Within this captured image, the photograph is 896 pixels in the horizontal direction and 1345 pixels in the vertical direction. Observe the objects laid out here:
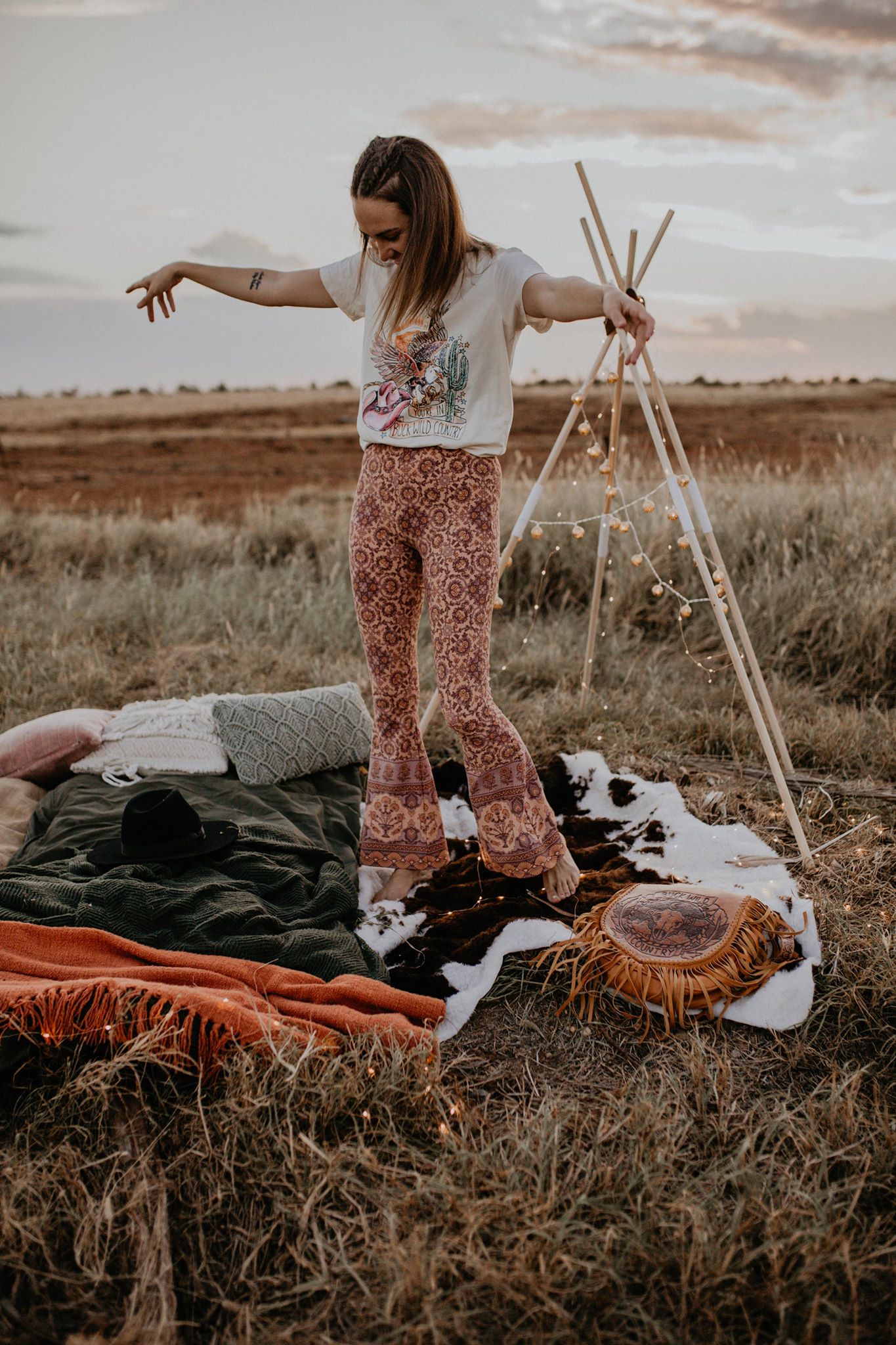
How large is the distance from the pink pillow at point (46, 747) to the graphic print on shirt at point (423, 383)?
1.80 metres

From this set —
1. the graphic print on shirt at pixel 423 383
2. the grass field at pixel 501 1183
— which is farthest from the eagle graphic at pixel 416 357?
the grass field at pixel 501 1183

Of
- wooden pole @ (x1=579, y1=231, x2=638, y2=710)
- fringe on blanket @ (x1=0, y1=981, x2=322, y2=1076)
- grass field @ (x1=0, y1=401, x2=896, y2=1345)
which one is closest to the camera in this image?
grass field @ (x1=0, y1=401, x2=896, y2=1345)

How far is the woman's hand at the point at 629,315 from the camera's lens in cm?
247

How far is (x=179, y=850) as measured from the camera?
300 centimetres

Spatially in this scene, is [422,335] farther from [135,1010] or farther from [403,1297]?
[403,1297]

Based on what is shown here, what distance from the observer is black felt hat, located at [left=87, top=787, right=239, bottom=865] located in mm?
2961

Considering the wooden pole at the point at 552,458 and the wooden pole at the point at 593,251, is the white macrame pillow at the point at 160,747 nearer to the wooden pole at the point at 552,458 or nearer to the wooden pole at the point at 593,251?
the wooden pole at the point at 552,458

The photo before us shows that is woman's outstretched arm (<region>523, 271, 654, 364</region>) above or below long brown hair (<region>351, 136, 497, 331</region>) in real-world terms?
below

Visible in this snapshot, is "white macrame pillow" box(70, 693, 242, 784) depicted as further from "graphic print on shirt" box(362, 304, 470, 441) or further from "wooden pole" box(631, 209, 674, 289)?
"wooden pole" box(631, 209, 674, 289)

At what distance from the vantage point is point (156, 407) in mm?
23594

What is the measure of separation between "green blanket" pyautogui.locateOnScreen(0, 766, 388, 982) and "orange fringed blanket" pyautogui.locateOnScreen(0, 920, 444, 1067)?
0.10 metres

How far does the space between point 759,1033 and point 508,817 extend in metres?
0.91

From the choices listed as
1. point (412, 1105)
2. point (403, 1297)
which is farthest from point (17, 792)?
point (403, 1297)

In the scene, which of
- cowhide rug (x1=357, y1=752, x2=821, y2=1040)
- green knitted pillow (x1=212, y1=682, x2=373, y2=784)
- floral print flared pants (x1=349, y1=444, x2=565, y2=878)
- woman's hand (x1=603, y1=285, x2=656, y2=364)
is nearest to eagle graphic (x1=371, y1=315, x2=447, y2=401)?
floral print flared pants (x1=349, y1=444, x2=565, y2=878)
